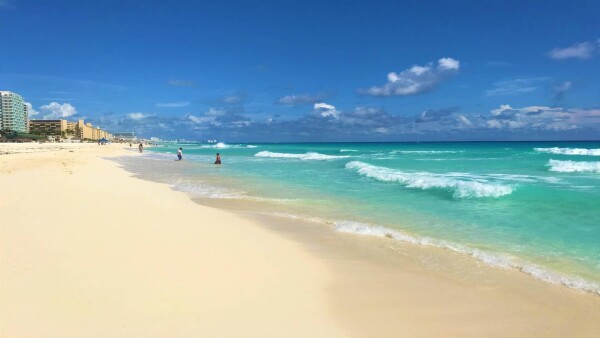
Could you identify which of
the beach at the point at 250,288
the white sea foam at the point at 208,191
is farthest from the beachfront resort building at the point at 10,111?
the beach at the point at 250,288

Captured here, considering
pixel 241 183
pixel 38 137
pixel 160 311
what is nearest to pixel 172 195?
pixel 241 183

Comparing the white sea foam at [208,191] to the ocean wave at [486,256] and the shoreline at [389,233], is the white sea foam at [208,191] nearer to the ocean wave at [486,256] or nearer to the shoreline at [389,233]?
the shoreline at [389,233]

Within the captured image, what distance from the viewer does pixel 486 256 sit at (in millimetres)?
6473

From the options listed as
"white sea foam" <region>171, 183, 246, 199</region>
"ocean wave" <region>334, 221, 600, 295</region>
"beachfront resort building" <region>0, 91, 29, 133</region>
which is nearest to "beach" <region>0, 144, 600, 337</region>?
"ocean wave" <region>334, 221, 600, 295</region>

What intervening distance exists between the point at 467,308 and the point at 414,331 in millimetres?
948

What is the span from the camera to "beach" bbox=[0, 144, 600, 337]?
3.82 meters

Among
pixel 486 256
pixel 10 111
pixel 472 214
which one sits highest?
pixel 10 111

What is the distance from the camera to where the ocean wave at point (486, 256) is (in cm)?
525

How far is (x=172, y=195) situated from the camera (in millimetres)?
12969

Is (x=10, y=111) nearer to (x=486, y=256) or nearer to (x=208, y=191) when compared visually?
(x=208, y=191)

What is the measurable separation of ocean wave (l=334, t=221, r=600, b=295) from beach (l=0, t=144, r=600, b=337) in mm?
209

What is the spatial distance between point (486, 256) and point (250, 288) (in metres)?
4.08

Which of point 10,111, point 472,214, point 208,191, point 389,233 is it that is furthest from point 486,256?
point 10,111

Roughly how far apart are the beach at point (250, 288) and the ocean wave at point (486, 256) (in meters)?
0.21
